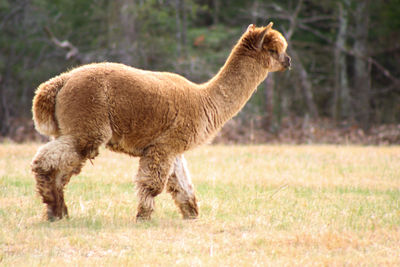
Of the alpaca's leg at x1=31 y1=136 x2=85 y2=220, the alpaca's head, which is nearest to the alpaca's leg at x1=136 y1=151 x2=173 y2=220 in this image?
the alpaca's leg at x1=31 y1=136 x2=85 y2=220

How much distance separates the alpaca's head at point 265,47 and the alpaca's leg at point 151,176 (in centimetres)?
175

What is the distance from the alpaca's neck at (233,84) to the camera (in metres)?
7.28

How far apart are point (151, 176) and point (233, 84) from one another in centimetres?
160

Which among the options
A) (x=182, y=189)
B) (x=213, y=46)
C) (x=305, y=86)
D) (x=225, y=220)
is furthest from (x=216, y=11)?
(x=225, y=220)

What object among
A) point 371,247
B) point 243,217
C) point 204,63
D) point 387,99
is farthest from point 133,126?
point 387,99

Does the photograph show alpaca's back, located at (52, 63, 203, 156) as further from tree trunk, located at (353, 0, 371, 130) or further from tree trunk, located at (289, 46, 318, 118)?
tree trunk, located at (289, 46, 318, 118)

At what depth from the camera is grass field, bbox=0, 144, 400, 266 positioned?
547cm

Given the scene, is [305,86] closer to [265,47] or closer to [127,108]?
[265,47]

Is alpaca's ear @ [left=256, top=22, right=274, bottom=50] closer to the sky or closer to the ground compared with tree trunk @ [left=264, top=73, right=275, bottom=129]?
closer to the sky

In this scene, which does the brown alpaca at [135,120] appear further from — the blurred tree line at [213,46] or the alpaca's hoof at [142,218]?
the blurred tree line at [213,46]

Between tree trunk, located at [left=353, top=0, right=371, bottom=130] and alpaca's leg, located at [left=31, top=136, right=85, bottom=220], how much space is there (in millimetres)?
16102

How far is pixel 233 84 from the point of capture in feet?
24.0

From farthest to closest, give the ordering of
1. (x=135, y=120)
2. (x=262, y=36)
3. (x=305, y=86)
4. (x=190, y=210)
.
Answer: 1. (x=305, y=86)
2. (x=262, y=36)
3. (x=190, y=210)
4. (x=135, y=120)

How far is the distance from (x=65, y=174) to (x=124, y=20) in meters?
13.6
